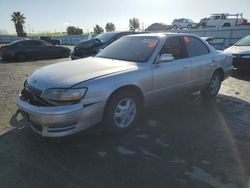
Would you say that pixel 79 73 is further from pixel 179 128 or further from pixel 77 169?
pixel 179 128

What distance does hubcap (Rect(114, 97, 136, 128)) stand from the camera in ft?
13.7

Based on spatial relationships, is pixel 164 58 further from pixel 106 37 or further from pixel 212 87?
pixel 106 37

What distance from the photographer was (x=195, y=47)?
18.7 feet

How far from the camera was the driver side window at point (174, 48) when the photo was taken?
498 centimetres

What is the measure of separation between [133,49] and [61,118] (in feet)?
7.24

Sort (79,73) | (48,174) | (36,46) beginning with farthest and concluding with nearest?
(36,46) < (79,73) < (48,174)

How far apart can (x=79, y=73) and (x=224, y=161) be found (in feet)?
7.78

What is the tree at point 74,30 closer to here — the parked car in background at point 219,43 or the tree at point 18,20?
the tree at point 18,20

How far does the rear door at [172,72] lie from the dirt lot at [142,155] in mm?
526

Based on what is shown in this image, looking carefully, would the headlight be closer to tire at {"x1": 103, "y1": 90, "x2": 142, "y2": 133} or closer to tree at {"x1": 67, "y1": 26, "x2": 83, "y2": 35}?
tire at {"x1": 103, "y1": 90, "x2": 142, "y2": 133}

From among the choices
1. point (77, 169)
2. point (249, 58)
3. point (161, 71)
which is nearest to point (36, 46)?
point (249, 58)

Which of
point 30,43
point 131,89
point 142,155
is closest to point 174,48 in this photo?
point 131,89

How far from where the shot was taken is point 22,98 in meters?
4.11

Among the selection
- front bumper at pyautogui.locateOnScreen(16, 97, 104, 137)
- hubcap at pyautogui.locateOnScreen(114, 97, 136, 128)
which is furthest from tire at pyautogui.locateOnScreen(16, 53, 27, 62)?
hubcap at pyautogui.locateOnScreen(114, 97, 136, 128)
